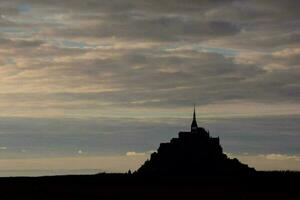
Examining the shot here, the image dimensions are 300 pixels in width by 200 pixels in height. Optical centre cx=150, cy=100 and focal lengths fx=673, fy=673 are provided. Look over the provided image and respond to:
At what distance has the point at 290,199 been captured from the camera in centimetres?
8788

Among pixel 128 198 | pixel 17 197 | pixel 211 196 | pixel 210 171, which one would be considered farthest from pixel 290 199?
pixel 210 171

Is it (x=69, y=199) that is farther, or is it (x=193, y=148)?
(x=193, y=148)

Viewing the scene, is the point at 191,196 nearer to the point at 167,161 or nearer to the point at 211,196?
the point at 211,196

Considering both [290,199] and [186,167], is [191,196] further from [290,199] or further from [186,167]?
[186,167]

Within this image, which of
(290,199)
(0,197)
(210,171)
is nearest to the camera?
(0,197)

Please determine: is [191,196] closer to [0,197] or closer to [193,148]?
[0,197]

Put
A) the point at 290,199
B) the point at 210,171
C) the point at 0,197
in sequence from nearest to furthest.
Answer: the point at 0,197 < the point at 290,199 < the point at 210,171

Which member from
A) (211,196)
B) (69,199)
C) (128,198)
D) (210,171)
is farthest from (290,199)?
(210,171)

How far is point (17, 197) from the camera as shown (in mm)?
82250

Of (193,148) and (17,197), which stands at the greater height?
(193,148)

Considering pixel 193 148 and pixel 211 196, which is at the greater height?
pixel 193 148

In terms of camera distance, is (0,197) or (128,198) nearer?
(0,197)

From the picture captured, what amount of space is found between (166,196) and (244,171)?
103143 millimetres

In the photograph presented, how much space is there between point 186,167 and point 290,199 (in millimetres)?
106609
